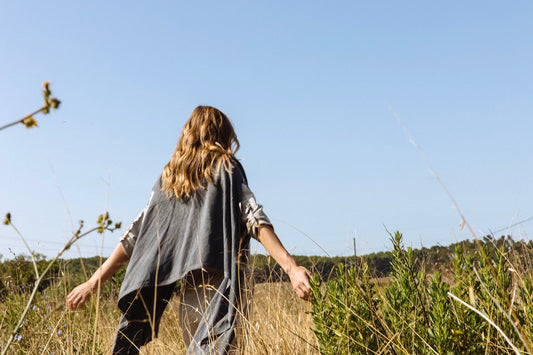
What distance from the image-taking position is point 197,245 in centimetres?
271

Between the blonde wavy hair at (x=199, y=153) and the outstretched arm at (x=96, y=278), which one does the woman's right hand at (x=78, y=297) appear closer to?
the outstretched arm at (x=96, y=278)

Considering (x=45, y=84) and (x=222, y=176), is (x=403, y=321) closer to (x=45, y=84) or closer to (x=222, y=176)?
(x=222, y=176)

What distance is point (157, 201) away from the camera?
2.90 meters

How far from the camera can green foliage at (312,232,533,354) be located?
2.01m

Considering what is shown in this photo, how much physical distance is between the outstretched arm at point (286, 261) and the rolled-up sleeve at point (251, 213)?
30 millimetres

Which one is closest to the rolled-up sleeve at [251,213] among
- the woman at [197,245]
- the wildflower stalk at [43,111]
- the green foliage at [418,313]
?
the woman at [197,245]

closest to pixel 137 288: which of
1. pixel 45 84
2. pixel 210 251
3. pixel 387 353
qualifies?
pixel 210 251

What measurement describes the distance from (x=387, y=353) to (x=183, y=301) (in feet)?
3.66

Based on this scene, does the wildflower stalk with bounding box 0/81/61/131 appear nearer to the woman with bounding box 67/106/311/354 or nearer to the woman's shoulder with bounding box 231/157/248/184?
the woman with bounding box 67/106/311/354

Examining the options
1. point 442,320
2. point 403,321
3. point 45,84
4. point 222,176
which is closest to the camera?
point 45,84

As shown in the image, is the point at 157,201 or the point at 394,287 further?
the point at 157,201

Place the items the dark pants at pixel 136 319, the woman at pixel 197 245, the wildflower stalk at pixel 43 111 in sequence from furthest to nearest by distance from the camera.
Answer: the dark pants at pixel 136 319 < the woman at pixel 197 245 < the wildflower stalk at pixel 43 111

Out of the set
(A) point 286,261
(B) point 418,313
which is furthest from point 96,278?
(B) point 418,313

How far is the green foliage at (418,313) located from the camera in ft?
6.59
